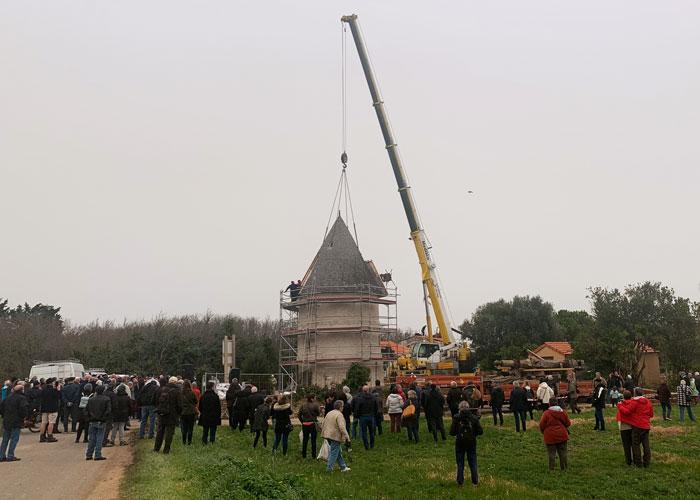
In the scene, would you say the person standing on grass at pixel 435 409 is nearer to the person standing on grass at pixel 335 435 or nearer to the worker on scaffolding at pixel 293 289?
the person standing on grass at pixel 335 435

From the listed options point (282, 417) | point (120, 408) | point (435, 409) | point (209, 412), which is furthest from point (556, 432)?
point (120, 408)

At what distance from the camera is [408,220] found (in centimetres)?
3816

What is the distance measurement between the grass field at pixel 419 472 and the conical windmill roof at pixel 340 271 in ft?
95.6

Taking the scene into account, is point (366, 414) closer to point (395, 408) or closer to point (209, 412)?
point (395, 408)

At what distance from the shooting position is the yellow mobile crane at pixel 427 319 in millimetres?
35781

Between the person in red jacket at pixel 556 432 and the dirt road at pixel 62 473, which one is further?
the person in red jacket at pixel 556 432

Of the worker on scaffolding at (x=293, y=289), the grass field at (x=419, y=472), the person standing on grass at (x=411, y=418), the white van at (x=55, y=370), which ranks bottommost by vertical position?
the grass field at (x=419, y=472)

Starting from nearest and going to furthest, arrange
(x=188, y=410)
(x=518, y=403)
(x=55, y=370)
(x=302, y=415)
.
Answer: (x=302, y=415), (x=188, y=410), (x=518, y=403), (x=55, y=370)

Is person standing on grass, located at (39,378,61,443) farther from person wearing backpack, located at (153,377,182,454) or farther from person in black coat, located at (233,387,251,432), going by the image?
person in black coat, located at (233,387,251,432)

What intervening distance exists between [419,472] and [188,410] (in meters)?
6.74

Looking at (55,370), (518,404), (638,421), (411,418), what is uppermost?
(55,370)

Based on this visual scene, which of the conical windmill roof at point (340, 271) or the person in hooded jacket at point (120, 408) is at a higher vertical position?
the conical windmill roof at point (340, 271)

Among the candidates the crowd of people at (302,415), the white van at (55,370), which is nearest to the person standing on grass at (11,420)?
the crowd of people at (302,415)

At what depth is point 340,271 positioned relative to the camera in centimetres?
4894
